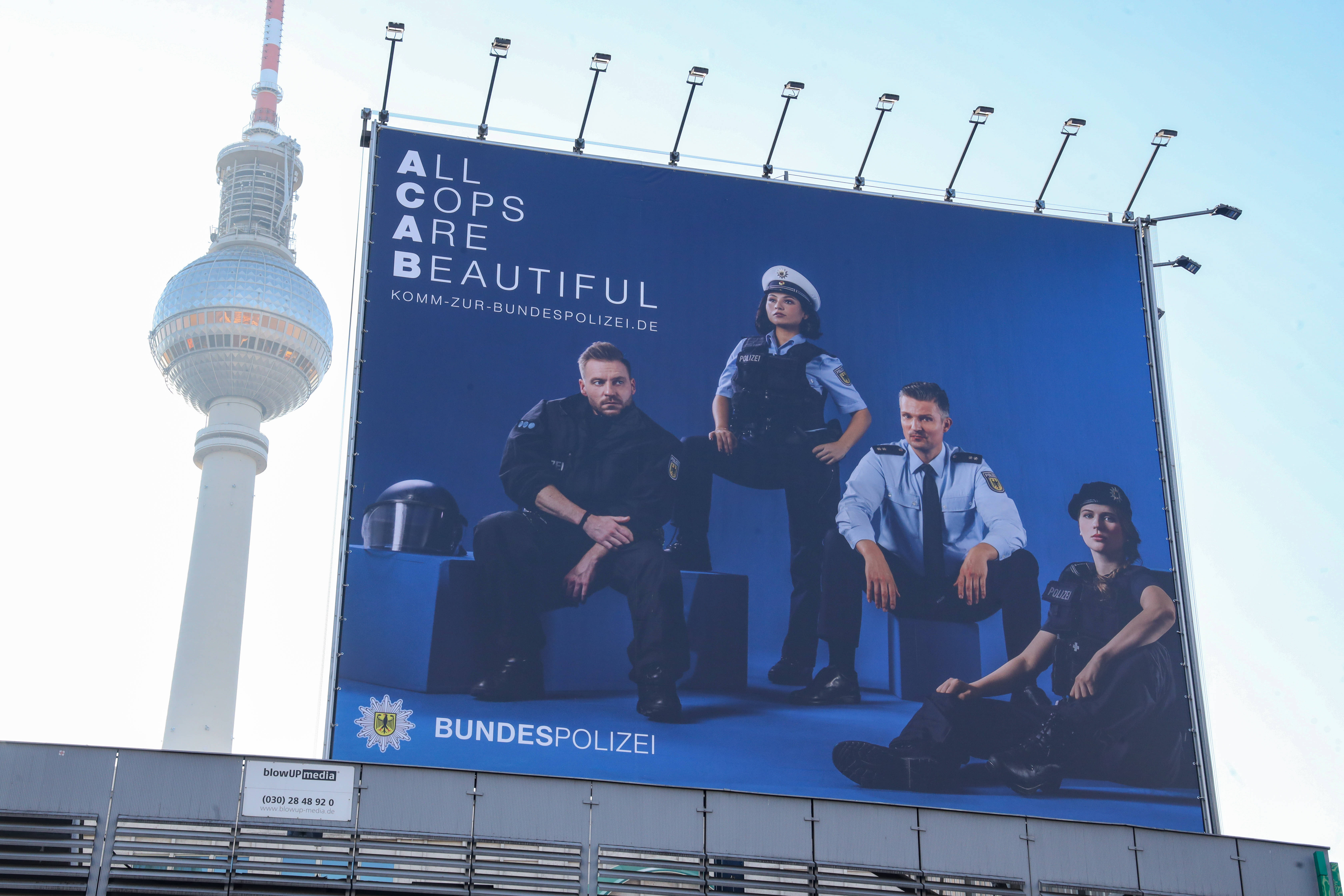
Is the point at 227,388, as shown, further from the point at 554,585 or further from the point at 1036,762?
→ the point at 1036,762

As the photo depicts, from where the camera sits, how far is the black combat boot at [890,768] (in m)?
22.9

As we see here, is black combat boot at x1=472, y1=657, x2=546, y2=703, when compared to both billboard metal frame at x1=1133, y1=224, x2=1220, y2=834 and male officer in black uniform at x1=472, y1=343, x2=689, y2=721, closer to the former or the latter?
male officer in black uniform at x1=472, y1=343, x2=689, y2=721

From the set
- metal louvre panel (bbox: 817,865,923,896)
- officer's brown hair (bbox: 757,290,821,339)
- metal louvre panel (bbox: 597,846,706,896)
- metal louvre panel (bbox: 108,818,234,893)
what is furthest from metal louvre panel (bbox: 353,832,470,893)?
officer's brown hair (bbox: 757,290,821,339)

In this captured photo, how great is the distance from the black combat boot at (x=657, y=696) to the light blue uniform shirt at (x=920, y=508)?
Result: 4.20m

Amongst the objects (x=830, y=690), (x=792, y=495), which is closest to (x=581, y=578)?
(x=792, y=495)

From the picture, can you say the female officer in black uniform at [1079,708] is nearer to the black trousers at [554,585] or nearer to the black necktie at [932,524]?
the black necktie at [932,524]

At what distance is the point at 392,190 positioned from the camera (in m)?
25.9

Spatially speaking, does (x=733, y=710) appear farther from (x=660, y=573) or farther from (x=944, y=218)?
(x=944, y=218)

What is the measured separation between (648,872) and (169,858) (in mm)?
5910

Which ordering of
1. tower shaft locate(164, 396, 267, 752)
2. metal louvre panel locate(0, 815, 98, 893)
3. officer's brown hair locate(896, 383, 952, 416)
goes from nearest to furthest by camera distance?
metal louvre panel locate(0, 815, 98, 893)
officer's brown hair locate(896, 383, 952, 416)
tower shaft locate(164, 396, 267, 752)

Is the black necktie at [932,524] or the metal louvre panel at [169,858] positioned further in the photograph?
the black necktie at [932,524]

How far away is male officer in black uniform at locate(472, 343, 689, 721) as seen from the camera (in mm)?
22906

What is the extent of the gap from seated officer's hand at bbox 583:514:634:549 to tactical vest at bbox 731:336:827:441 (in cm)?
285

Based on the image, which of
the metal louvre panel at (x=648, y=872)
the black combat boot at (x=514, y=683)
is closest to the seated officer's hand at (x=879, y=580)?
the black combat boot at (x=514, y=683)
